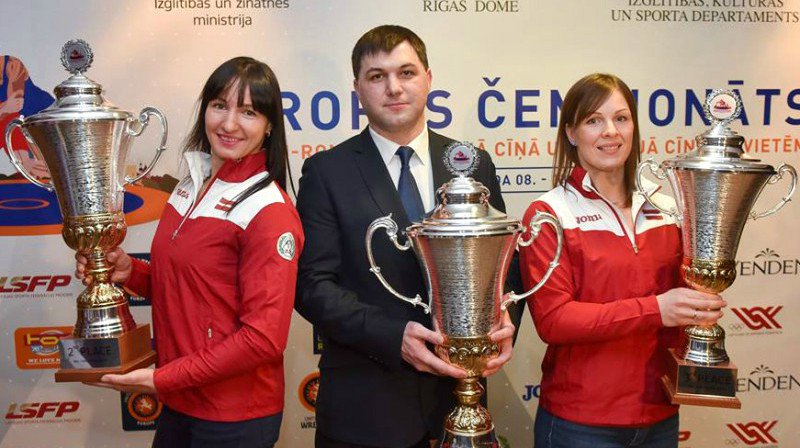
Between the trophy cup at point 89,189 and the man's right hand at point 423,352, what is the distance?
0.73 m

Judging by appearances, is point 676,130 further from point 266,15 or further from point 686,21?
point 266,15

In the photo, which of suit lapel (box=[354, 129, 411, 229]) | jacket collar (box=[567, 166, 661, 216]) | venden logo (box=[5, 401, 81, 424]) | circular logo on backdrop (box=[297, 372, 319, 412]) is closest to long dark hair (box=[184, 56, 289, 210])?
suit lapel (box=[354, 129, 411, 229])

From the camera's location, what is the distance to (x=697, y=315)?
155 centimetres

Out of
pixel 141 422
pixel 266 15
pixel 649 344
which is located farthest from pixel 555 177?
pixel 141 422

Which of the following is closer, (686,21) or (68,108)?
(68,108)

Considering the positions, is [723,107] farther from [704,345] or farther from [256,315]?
[256,315]

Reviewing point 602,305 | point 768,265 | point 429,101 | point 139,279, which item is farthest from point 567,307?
point 768,265

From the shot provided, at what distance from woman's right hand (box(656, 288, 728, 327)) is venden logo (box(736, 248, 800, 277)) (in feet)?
4.75

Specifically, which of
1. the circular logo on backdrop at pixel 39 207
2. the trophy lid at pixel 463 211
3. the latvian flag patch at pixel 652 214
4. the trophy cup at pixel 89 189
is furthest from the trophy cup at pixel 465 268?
the circular logo on backdrop at pixel 39 207

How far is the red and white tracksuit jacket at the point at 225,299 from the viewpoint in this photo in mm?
1548

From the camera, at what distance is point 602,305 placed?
1.57 m

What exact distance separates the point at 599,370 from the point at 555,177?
0.54 metres

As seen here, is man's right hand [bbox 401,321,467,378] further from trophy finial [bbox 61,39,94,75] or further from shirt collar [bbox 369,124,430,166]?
trophy finial [bbox 61,39,94,75]

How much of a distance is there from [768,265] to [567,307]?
1.72m
